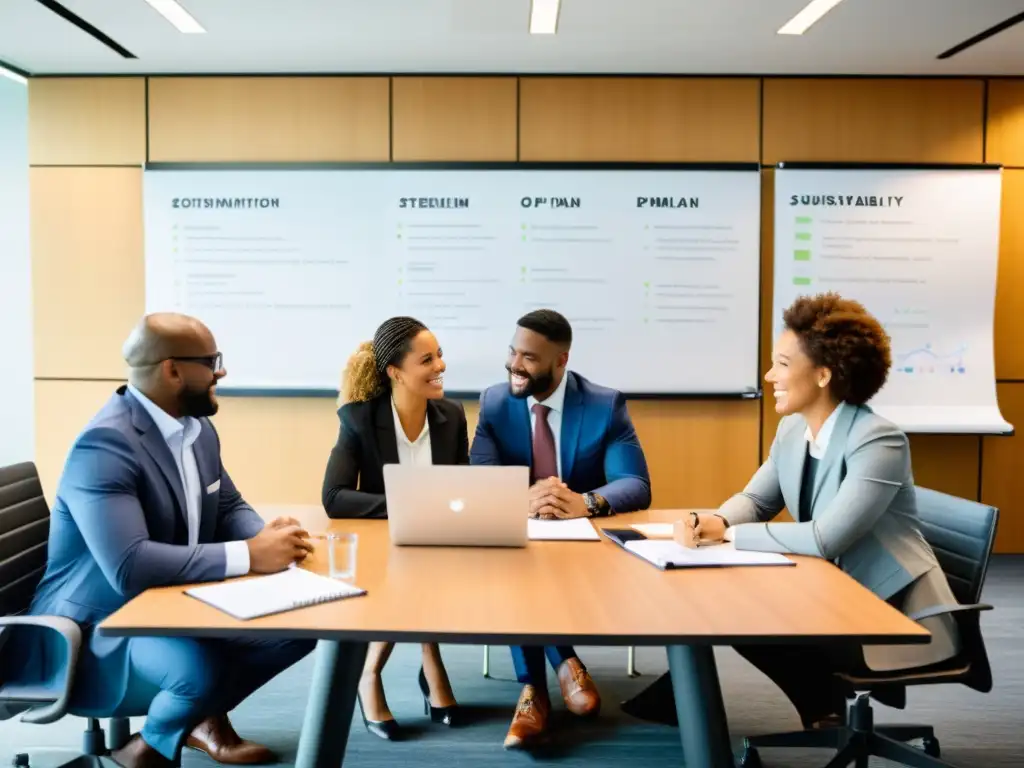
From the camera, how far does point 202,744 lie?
273 centimetres

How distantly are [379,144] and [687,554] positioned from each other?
3.56m

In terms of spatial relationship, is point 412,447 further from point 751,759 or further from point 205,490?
point 751,759

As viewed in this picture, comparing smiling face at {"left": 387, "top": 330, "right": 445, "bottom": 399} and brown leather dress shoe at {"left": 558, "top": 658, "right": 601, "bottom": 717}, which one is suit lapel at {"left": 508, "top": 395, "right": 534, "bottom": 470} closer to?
smiling face at {"left": 387, "top": 330, "right": 445, "bottom": 399}

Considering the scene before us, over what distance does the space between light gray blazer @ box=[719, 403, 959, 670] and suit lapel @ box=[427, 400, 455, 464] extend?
48.3 inches

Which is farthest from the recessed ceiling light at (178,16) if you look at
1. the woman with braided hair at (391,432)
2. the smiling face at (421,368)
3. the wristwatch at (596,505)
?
the wristwatch at (596,505)

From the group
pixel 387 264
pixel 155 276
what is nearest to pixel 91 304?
pixel 155 276

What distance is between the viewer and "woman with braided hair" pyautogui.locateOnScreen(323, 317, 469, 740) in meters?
2.97

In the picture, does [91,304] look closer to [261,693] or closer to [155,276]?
[155,276]

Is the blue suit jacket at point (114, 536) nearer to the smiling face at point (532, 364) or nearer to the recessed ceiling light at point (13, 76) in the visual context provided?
the smiling face at point (532, 364)

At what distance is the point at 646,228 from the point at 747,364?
100cm

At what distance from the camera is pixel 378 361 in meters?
3.19

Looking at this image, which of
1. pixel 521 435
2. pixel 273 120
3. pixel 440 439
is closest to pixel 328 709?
pixel 440 439

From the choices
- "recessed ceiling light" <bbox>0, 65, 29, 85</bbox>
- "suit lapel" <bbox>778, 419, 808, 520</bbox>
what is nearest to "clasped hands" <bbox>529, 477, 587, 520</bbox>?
"suit lapel" <bbox>778, 419, 808, 520</bbox>

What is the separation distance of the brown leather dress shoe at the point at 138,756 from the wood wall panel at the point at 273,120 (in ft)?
11.6
